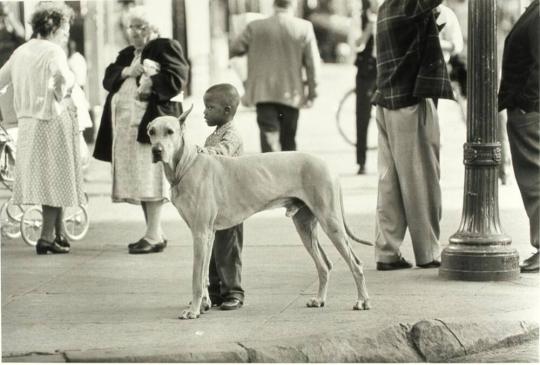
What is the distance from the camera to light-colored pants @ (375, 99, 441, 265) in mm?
8953

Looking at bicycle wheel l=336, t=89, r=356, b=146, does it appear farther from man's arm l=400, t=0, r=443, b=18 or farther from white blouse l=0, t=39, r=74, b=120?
man's arm l=400, t=0, r=443, b=18

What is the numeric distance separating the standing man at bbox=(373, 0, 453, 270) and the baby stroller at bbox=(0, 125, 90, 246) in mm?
2642

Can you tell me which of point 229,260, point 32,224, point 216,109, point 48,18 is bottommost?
point 32,224

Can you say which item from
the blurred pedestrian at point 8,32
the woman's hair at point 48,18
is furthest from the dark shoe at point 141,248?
the blurred pedestrian at point 8,32

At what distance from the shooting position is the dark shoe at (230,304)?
296 inches

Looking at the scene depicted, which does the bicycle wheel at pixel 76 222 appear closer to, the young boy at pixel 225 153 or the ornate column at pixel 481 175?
the young boy at pixel 225 153

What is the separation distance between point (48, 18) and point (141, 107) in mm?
979

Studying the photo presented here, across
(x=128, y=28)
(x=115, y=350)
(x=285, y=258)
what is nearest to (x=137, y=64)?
(x=128, y=28)

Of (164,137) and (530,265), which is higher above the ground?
(164,137)

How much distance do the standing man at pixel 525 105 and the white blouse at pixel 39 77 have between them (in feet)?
10.9

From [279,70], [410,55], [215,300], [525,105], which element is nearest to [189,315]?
[215,300]

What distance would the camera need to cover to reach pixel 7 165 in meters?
10.6

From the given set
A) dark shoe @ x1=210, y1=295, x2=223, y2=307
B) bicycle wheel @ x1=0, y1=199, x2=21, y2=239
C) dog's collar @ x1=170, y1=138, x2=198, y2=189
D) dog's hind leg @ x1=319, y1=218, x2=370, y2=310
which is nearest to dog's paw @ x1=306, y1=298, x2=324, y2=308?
dog's hind leg @ x1=319, y1=218, x2=370, y2=310

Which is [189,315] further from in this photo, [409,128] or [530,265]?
[530,265]
